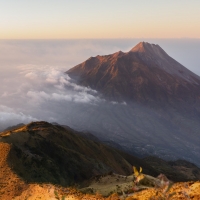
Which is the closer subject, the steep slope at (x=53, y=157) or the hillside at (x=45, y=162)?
the hillside at (x=45, y=162)

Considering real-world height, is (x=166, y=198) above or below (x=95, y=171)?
above

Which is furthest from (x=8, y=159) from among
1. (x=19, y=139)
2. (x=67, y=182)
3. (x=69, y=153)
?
(x=69, y=153)

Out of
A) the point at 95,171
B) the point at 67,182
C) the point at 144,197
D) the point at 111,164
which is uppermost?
the point at 144,197

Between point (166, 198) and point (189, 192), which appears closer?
point (166, 198)

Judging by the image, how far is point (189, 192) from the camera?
25.7m

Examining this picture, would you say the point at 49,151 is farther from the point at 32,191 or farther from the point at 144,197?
the point at 144,197

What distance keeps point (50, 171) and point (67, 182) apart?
5.28 metres

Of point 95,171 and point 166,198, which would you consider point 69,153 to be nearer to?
point 95,171

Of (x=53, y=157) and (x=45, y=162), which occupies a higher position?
(x=45, y=162)

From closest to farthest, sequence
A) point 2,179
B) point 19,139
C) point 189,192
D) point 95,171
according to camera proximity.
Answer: point 189,192 < point 2,179 < point 19,139 < point 95,171

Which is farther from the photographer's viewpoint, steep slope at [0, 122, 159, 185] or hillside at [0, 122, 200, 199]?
steep slope at [0, 122, 159, 185]

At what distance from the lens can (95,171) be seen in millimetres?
81438

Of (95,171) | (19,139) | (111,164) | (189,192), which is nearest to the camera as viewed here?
(189,192)

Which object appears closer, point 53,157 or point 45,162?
point 45,162
